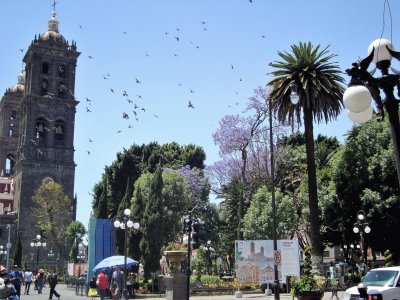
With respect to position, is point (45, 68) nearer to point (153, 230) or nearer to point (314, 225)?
→ point (153, 230)

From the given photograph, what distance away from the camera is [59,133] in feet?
254

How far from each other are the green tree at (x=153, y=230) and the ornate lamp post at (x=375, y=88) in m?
35.1

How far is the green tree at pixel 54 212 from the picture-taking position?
64500mm

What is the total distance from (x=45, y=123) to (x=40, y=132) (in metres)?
1.65

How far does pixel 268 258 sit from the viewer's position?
2820cm

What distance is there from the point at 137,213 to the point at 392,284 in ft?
104

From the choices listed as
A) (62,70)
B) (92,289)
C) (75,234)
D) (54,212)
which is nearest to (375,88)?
(92,289)

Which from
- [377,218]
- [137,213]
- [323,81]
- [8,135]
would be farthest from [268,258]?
[8,135]

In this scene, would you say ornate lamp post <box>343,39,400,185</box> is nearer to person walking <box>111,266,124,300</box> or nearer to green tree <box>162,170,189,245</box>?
person walking <box>111,266,124,300</box>

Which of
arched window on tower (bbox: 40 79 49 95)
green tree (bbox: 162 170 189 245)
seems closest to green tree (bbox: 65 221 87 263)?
green tree (bbox: 162 170 189 245)

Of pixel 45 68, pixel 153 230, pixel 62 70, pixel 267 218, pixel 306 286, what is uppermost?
pixel 62 70

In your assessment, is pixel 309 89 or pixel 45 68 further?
pixel 45 68

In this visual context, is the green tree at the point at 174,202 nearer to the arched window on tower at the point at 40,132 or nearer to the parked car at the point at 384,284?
the arched window on tower at the point at 40,132

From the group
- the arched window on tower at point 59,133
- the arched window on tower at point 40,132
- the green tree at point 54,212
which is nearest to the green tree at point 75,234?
the green tree at point 54,212
